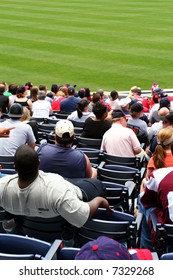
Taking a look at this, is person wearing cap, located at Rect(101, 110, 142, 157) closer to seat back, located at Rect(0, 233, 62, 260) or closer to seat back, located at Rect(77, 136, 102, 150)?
seat back, located at Rect(77, 136, 102, 150)

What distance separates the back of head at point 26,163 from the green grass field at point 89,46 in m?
13.7

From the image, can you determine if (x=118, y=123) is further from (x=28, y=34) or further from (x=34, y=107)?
(x=28, y=34)

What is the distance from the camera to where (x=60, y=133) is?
20.3 ft

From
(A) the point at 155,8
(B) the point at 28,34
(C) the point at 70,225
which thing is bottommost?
(C) the point at 70,225

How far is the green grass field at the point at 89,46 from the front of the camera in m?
20.0

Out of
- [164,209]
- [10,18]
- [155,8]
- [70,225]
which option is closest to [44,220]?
[70,225]

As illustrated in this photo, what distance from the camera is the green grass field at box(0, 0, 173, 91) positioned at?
1997 centimetres

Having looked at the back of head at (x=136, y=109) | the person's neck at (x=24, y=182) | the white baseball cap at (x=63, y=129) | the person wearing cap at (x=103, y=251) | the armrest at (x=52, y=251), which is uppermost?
the white baseball cap at (x=63, y=129)

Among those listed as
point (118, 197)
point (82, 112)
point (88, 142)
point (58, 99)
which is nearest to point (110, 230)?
point (118, 197)

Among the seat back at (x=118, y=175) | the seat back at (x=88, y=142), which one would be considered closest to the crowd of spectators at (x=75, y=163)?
the seat back at (x=118, y=175)

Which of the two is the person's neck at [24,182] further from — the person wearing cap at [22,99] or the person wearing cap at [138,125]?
the person wearing cap at [22,99]

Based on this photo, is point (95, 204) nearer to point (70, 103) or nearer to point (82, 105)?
point (82, 105)

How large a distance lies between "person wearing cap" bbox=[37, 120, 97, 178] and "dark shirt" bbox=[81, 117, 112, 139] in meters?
2.71
